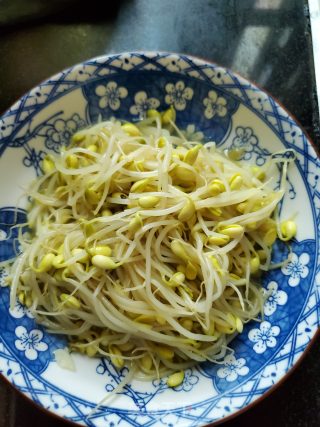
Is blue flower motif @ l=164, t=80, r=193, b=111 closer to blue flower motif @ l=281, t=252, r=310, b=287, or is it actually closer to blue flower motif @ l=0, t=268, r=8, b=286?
blue flower motif @ l=281, t=252, r=310, b=287

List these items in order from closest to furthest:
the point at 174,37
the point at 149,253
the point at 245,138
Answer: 1. the point at 149,253
2. the point at 245,138
3. the point at 174,37

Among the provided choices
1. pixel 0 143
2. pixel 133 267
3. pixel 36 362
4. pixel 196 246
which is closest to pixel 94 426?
pixel 36 362

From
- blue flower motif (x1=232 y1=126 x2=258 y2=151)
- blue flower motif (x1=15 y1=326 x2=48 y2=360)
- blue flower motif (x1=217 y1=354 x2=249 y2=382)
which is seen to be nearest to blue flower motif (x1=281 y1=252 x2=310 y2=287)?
blue flower motif (x1=217 y1=354 x2=249 y2=382)

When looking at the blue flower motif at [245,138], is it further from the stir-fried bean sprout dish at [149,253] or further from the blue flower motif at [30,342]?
the blue flower motif at [30,342]

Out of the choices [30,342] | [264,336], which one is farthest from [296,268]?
[30,342]

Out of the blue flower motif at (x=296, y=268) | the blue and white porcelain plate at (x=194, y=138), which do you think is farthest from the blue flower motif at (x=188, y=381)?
the blue flower motif at (x=296, y=268)

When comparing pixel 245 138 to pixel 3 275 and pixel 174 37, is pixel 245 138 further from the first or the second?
pixel 3 275
